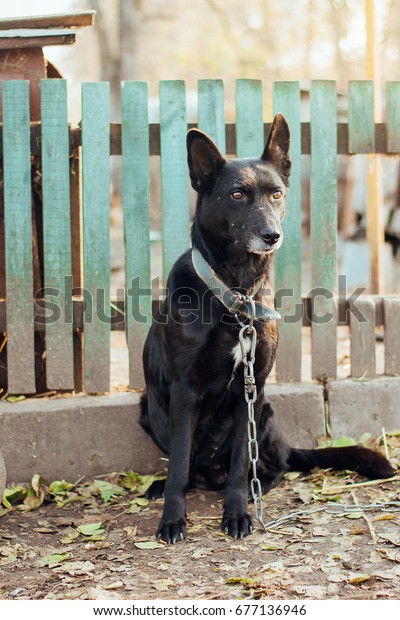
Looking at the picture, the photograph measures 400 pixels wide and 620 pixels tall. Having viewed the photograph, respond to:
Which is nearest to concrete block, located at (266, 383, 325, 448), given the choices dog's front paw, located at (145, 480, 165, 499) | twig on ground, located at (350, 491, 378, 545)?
twig on ground, located at (350, 491, 378, 545)

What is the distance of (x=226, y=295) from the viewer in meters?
3.46

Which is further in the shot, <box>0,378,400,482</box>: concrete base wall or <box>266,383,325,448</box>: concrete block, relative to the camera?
<box>266,383,325,448</box>: concrete block

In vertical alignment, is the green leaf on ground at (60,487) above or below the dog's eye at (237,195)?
below

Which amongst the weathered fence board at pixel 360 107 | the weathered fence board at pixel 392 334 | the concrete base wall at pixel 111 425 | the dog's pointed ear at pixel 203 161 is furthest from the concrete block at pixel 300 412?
the weathered fence board at pixel 360 107

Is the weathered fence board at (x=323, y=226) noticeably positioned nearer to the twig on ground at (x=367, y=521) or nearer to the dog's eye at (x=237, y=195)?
the twig on ground at (x=367, y=521)

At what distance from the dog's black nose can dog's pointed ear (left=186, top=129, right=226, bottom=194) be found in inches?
16.8

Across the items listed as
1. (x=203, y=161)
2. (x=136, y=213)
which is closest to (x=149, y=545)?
(x=203, y=161)

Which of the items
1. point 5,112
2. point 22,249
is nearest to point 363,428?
point 22,249

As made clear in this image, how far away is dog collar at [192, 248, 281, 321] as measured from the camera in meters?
3.44

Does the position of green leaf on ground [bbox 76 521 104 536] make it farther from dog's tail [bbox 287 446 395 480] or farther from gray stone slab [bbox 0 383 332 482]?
dog's tail [bbox 287 446 395 480]

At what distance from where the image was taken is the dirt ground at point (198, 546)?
2732mm

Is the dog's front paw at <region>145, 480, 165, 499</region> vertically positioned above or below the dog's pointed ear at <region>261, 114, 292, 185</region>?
below

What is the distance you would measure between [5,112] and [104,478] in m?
2.22

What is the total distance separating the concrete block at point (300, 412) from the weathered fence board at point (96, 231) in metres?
1.06
